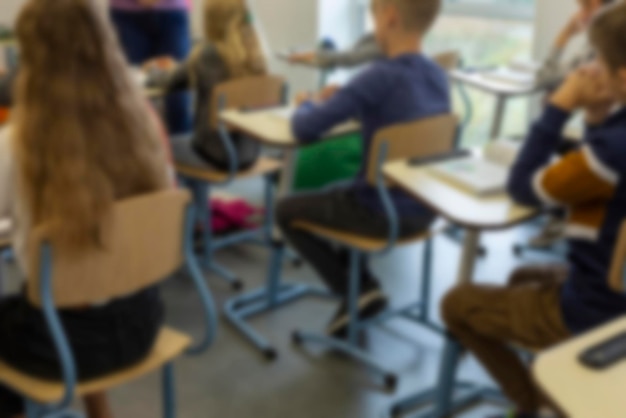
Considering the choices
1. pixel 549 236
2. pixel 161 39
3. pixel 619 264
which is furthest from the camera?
pixel 161 39

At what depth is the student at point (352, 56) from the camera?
3.92 meters

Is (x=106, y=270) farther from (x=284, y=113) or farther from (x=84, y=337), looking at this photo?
(x=284, y=113)

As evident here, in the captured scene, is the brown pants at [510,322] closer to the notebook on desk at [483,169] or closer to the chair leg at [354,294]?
the notebook on desk at [483,169]

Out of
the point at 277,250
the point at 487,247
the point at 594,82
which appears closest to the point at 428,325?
the point at 277,250

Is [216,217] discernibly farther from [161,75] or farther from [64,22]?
[64,22]

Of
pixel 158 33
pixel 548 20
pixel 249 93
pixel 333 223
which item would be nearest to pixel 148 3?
pixel 158 33

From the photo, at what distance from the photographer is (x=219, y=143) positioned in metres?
2.92

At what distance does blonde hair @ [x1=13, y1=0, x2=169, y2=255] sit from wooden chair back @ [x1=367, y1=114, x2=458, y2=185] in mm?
826

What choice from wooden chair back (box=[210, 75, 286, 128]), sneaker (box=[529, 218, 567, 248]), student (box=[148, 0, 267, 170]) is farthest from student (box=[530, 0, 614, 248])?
student (box=[148, 0, 267, 170])

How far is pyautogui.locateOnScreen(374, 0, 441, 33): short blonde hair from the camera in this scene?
2314 mm

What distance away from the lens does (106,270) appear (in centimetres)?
153

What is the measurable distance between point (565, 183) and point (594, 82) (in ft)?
1.08

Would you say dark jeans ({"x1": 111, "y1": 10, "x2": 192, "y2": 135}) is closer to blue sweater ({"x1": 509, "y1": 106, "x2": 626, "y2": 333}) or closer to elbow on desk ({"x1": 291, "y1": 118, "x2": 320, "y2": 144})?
elbow on desk ({"x1": 291, "y1": 118, "x2": 320, "y2": 144})

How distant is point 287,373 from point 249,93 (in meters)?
1.09
